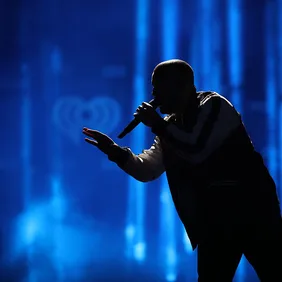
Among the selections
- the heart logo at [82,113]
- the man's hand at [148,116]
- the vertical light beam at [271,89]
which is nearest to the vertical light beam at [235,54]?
the vertical light beam at [271,89]

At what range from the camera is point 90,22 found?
8.59 feet

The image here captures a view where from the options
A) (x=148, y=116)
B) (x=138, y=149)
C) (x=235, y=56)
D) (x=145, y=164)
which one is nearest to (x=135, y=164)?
(x=145, y=164)

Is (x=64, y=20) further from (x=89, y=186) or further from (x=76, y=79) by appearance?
(x=89, y=186)

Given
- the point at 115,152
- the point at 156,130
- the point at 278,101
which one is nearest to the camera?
the point at 156,130

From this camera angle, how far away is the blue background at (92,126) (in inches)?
101

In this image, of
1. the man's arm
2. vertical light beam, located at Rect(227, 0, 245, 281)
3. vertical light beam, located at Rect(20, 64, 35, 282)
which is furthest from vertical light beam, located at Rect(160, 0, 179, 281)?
the man's arm

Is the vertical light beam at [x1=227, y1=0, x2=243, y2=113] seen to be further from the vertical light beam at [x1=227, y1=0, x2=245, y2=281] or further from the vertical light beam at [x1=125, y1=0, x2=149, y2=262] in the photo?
the vertical light beam at [x1=125, y1=0, x2=149, y2=262]

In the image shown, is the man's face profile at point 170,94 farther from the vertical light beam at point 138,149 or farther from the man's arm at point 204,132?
the vertical light beam at point 138,149

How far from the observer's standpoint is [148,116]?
52.8 inches

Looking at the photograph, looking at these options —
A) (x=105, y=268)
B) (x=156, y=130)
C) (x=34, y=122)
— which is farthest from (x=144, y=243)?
(x=156, y=130)

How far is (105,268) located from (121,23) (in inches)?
49.6

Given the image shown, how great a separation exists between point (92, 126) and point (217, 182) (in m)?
1.35

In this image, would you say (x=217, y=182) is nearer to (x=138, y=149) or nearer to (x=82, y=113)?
(x=138, y=149)

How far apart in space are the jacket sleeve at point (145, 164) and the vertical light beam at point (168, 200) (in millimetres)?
995
